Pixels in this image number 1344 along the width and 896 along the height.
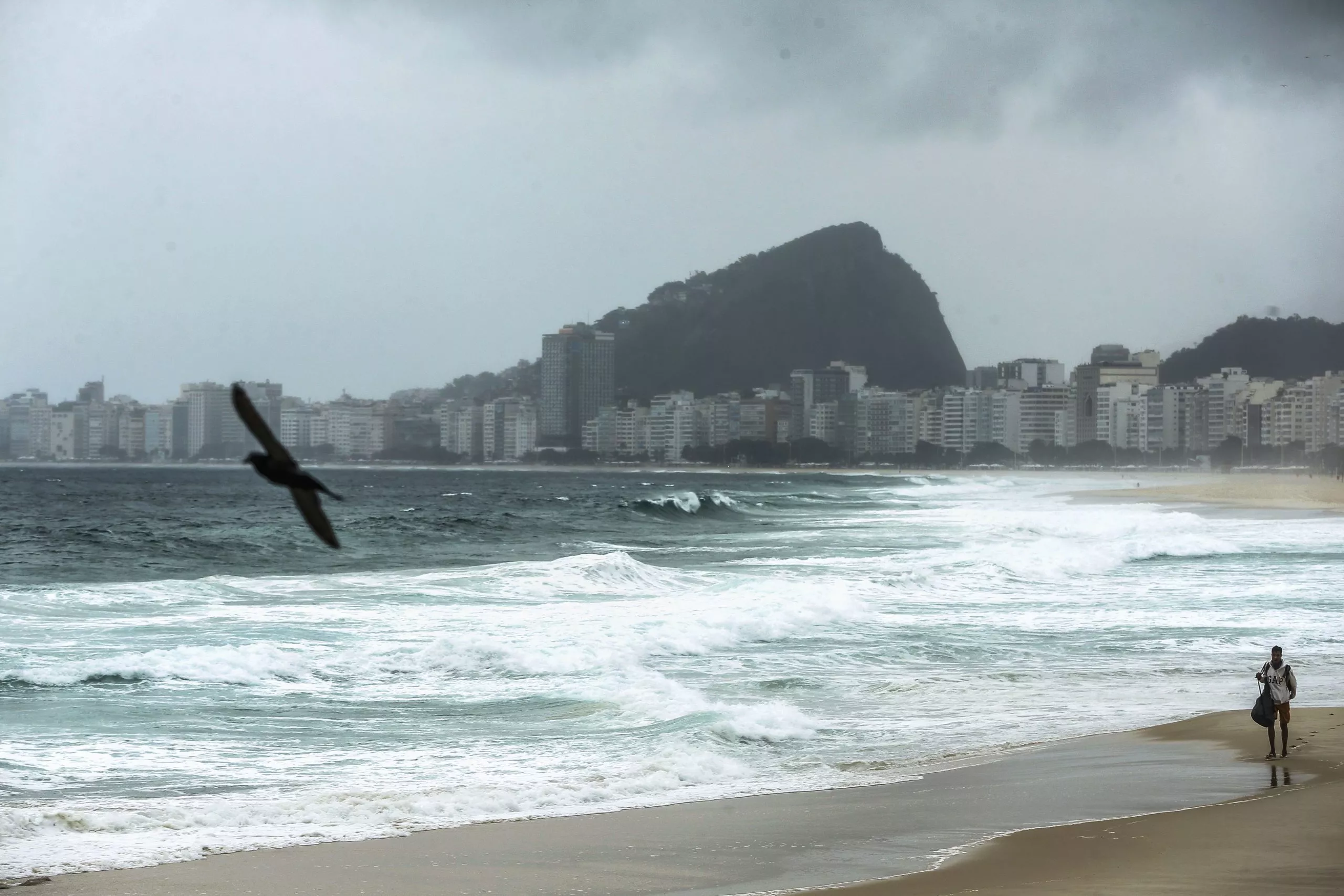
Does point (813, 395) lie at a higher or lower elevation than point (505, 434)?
higher

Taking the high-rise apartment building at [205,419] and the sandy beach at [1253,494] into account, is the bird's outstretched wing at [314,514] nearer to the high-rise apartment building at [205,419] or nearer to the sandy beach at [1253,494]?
the sandy beach at [1253,494]

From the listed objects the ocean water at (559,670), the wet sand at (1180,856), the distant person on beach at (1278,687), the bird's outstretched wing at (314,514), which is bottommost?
the ocean water at (559,670)

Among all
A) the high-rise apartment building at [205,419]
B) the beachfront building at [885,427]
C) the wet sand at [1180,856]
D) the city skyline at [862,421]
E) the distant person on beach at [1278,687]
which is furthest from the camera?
the beachfront building at [885,427]

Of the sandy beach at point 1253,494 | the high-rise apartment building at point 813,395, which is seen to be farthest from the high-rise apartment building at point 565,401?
the sandy beach at point 1253,494

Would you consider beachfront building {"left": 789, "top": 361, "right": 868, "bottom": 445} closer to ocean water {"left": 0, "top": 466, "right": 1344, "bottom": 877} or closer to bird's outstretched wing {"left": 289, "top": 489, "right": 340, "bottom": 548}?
ocean water {"left": 0, "top": 466, "right": 1344, "bottom": 877}

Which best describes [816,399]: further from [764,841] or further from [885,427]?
[764,841]

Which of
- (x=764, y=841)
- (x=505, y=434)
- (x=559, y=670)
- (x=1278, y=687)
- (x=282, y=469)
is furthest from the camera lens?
(x=505, y=434)

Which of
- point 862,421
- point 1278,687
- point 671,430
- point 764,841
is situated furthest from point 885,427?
point 764,841
